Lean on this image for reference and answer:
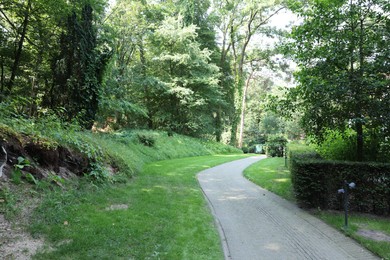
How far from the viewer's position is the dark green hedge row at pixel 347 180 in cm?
617

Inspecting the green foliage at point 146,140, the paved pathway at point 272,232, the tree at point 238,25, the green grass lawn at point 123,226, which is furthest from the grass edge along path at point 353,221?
the tree at point 238,25

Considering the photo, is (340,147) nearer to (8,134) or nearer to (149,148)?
(8,134)

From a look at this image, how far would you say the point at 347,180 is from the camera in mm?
6258

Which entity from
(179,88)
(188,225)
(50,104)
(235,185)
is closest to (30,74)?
(50,104)

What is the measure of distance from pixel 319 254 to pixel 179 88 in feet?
65.9

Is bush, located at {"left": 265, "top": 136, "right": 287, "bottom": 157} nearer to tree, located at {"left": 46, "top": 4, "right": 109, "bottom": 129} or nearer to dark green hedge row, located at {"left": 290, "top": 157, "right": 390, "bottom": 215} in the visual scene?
tree, located at {"left": 46, "top": 4, "right": 109, "bottom": 129}

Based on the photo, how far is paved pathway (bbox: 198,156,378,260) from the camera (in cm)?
405

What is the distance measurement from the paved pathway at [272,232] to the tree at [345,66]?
2.81 meters

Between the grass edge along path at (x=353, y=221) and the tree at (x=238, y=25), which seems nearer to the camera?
the grass edge along path at (x=353, y=221)

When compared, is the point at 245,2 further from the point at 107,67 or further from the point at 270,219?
the point at 270,219

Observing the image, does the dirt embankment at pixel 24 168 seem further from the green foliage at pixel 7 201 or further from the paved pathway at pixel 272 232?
the paved pathway at pixel 272 232

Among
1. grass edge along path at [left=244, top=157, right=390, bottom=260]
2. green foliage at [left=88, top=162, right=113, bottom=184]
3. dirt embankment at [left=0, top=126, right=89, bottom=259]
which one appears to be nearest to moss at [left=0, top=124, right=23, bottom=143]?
dirt embankment at [left=0, top=126, right=89, bottom=259]

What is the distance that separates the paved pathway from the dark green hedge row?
660 mm

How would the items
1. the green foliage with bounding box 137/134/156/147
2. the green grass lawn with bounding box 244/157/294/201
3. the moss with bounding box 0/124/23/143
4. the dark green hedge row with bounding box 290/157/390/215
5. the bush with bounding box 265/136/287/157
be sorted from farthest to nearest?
the bush with bounding box 265/136/287/157 < the green foliage with bounding box 137/134/156/147 < the green grass lawn with bounding box 244/157/294/201 < the dark green hedge row with bounding box 290/157/390/215 < the moss with bounding box 0/124/23/143
